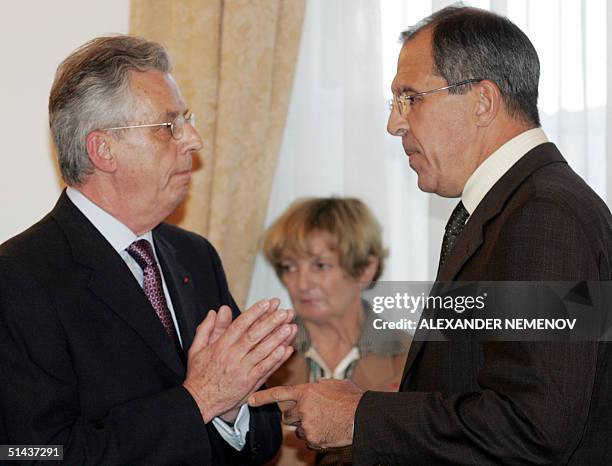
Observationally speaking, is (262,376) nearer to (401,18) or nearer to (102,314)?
(102,314)

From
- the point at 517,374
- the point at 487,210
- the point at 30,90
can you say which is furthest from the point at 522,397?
the point at 30,90

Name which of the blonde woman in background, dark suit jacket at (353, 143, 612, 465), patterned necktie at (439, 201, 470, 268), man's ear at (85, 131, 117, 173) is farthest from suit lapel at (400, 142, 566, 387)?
the blonde woman in background

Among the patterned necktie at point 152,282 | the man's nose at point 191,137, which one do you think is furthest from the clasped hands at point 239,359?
the man's nose at point 191,137

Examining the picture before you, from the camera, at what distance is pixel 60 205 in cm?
215

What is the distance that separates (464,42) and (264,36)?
1.28 m

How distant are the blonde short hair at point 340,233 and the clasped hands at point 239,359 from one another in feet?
3.88

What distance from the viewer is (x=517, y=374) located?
1.58 m

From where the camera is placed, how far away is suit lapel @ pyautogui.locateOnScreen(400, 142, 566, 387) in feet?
5.83

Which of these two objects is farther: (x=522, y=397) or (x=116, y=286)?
(x=116, y=286)

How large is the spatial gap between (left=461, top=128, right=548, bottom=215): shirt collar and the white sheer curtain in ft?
4.19

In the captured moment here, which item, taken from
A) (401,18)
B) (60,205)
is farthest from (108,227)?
(401,18)

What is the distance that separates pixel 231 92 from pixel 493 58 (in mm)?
1338

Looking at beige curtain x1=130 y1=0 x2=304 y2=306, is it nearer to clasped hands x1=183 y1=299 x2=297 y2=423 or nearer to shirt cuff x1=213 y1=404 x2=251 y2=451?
shirt cuff x1=213 y1=404 x2=251 y2=451

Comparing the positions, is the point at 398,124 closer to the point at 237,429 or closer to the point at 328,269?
the point at 237,429
